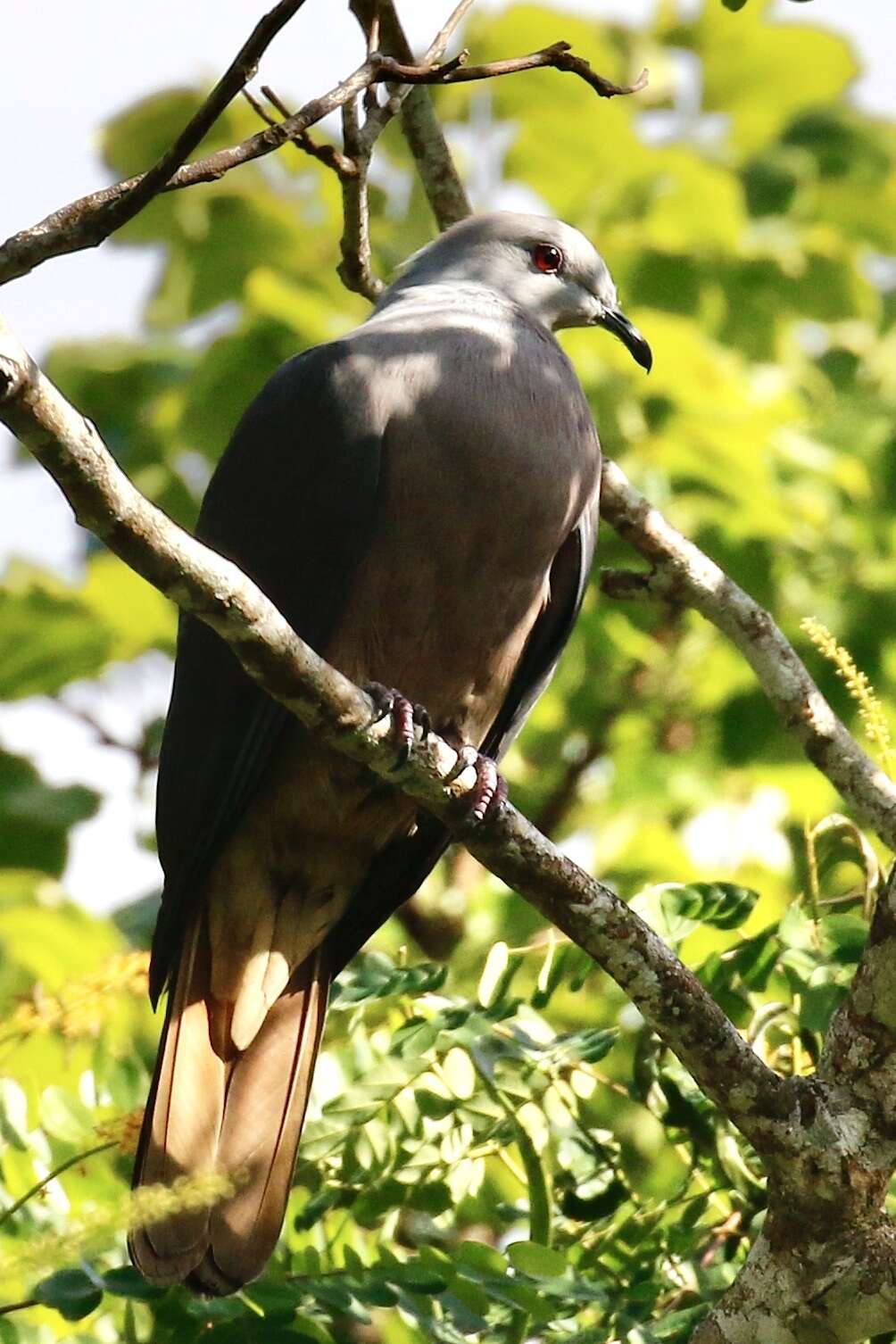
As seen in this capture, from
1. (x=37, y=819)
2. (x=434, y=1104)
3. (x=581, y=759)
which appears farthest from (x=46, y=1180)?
(x=581, y=759)

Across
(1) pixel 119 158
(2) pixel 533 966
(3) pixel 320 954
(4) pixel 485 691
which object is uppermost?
(1) pixel 119 158

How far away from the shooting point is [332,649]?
3.32 m

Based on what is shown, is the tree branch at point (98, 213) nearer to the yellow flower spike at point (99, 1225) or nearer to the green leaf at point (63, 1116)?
the yellow flower spike at point (99, 1225)

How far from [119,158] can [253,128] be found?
39cm

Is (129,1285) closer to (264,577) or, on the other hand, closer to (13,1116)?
(13,1116)


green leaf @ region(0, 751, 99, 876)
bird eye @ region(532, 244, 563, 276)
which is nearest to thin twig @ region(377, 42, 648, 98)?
bird eye @ region(532, 244, 563, 276)

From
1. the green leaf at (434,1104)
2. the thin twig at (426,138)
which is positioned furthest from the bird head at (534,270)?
the green leaf at (434,1104)

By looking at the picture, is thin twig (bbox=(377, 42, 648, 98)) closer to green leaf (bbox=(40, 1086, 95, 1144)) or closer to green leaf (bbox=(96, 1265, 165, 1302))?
green leaf (bbox=(40, 1086, 95, 1144))

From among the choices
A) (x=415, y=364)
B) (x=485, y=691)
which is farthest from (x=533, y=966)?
(x=415, y=364)

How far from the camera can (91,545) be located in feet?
16.8

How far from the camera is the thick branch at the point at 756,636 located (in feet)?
10.2

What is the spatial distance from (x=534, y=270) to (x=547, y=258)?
0.05m

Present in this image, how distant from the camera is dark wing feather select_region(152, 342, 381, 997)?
328cm

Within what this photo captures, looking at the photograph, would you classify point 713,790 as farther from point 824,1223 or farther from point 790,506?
point 824,1223
